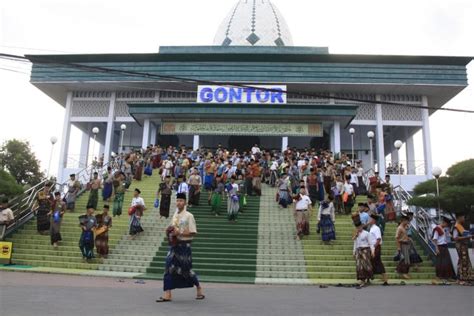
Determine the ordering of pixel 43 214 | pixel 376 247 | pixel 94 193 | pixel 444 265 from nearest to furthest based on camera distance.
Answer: pixel 376 247 < pixel 444 265 < pixel 43 214 < pixel 94 193

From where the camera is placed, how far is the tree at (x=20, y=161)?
3319 centimetres

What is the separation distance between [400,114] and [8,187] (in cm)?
2211

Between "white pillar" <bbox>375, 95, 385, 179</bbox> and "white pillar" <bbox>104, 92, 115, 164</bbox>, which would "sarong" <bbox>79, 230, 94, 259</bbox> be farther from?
"white pillar" <bbox>375, 95, 385, 179</bbox>

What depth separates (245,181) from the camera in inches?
585

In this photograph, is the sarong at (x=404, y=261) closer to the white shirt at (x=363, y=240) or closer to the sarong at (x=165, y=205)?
the white shirt at (x=363, y=240)

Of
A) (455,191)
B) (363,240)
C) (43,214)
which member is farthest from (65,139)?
(455,191)

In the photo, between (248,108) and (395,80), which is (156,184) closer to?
(248,108)

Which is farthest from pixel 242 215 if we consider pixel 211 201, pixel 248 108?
pixel 248 108

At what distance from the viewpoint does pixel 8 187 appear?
12.2 m

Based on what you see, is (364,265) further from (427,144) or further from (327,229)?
(427,144)

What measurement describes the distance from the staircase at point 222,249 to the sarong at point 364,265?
223 cm

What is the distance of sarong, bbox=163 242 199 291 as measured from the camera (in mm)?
5688

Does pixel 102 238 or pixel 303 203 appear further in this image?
pixel 303 203

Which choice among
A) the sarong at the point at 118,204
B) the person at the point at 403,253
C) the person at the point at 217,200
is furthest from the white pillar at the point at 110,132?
the person at the point at 403,253
